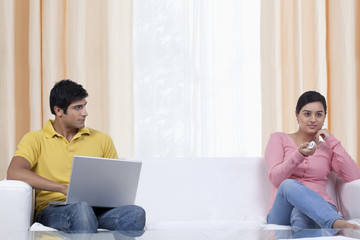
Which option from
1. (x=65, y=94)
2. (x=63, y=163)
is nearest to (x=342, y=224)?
(x=63, y=163)

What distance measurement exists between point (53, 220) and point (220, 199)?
89 centimetres

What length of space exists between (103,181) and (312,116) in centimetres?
114

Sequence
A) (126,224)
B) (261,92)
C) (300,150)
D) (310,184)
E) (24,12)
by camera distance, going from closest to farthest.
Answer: (126,224) → (300,150) → (310,184) → (24,12) → (261,92)

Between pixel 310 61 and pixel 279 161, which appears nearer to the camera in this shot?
pixel 279 161

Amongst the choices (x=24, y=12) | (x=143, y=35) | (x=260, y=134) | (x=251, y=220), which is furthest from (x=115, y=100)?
(x=251, y=220)

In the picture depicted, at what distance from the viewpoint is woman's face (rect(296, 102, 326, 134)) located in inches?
103

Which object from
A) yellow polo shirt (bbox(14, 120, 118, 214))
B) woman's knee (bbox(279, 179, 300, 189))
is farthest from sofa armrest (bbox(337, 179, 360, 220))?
yellow polo shirt (bbox(14, 120, 118, 214))

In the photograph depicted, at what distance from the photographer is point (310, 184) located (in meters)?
2.55

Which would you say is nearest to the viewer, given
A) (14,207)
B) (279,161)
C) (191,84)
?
(14,207)

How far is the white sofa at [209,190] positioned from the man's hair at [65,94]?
0.52 m

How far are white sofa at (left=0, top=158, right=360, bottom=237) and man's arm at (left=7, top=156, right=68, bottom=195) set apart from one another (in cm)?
52

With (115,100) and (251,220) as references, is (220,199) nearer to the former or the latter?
(251,220)

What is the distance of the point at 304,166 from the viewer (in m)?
2.58

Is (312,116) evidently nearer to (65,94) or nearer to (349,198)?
(349,198)
